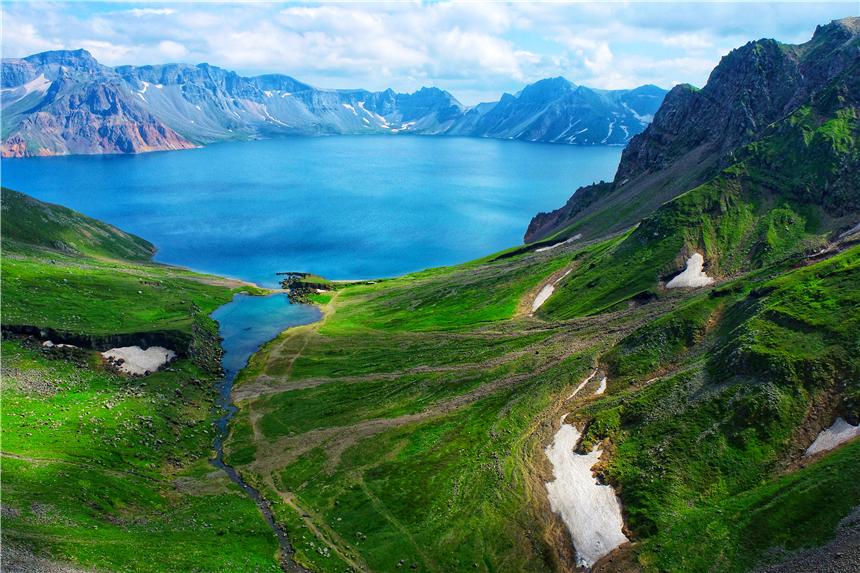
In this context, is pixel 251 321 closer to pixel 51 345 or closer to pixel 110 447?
pixel 51 345

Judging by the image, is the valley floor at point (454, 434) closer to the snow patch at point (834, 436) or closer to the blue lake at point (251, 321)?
the snow patch at point (834, 436)

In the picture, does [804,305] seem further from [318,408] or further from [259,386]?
[259,386]

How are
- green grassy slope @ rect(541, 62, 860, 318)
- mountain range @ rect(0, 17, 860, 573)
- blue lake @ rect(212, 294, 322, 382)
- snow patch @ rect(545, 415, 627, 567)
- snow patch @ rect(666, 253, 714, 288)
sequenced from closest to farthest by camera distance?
mountain range @ rect(0, 17, 860, 573) → snow patch @ rect(545, 415, 627, 567) → snow patch @ rect(666, 253, 714, 288) → blue lake @ rect(212, 294, 322, 382) → green grassy slope @ rect(541, 62, 860, 318)

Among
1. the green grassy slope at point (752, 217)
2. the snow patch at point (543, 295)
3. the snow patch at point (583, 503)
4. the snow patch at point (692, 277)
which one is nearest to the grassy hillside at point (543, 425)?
the snow patch at point (583, 503)

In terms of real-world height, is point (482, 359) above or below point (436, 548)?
above

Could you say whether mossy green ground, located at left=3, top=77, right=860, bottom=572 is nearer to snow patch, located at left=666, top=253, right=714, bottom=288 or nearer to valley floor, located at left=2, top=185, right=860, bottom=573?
valley floor, located at left=2, top=185, right=860, bottom=573

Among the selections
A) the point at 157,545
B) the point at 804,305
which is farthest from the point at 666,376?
the point at 157,545

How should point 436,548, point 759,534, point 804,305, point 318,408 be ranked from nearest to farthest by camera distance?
point 759,534 → point 436,548 → point 804,305 → point 318,408

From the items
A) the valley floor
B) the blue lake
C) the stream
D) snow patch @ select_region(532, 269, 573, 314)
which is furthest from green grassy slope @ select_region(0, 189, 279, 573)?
snow patch @ select_region(532, 269, 573, 314)
